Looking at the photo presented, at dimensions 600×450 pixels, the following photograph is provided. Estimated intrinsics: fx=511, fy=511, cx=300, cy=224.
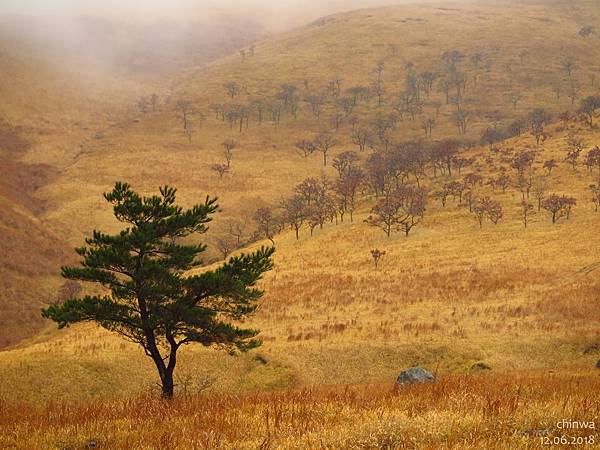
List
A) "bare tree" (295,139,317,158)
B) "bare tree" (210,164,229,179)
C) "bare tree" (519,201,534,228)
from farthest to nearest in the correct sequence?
"bare tree" (295,139,317,158) < "bare tree" (210,164,229,179) < "bare tree" (519,201,534,228)

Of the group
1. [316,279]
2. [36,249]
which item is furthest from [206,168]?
[316,279]

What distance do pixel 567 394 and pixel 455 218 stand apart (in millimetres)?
63021

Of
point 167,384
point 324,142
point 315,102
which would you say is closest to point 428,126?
point 324,142

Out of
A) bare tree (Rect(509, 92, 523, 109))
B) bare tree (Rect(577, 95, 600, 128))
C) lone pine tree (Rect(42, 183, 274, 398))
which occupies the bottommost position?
lone pine tree (Rect(42, 183, 274, 398))

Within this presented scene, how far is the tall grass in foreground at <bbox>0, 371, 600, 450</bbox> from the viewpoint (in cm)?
684

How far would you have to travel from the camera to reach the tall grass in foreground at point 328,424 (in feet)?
22.4

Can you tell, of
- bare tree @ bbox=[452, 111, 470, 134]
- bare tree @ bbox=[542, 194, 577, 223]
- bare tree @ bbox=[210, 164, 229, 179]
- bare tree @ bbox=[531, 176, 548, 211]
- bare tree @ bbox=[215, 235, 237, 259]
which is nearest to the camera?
bare tree @ bbox=[542, 194, 577, 223]

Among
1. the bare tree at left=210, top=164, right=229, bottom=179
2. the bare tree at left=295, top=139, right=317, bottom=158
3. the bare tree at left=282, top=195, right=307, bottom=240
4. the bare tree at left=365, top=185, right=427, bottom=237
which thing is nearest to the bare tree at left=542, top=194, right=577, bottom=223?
the bare tree at left=365, top=185, right=427, bottom=237

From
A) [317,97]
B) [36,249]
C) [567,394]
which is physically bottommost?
[36,249]

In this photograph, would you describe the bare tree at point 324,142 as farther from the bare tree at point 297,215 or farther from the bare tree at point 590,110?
the bare tree at point 590,110

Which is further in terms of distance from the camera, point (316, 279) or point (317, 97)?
point (317, 97)

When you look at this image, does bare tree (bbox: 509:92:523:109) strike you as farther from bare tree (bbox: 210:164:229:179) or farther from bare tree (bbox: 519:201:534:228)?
bare tree (bbox: 519:201:534:228)

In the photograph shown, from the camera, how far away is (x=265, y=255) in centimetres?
1744

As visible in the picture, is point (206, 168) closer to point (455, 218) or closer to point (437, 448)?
point (455, 218)
